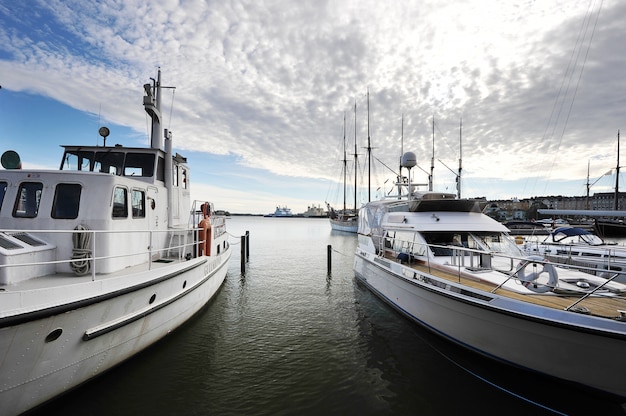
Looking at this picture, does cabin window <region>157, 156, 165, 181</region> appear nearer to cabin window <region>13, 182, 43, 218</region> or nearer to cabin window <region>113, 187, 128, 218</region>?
cabin window <region>113, 187, 128, 218</region>

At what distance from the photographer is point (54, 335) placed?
14.8 ft

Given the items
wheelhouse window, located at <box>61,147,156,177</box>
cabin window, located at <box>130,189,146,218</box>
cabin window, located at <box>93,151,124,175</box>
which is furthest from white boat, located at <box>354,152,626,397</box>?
cabin window, located at <box>93,151,124,175</box>

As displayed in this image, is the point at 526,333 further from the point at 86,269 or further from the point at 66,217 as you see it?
the point at 66,217

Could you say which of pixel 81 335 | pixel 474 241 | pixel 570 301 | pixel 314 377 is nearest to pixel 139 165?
pixel 81 335

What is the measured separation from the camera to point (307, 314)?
10.2 m

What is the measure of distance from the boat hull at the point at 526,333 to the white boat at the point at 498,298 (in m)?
0.01

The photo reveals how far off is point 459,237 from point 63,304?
10.1 metres

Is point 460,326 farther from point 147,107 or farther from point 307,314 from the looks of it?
point 147,107

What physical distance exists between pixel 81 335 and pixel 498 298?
744cm

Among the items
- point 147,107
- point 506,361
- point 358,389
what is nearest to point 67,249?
point 147,107

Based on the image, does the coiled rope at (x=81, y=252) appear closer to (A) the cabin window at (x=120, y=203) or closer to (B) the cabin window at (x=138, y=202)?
(A) the cabin window at (x=120, y=203)

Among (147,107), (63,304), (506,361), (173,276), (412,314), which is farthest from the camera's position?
(147,107)

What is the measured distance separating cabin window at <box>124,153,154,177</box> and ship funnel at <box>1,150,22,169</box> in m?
2.28

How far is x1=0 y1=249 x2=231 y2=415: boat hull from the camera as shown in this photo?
4.11m
